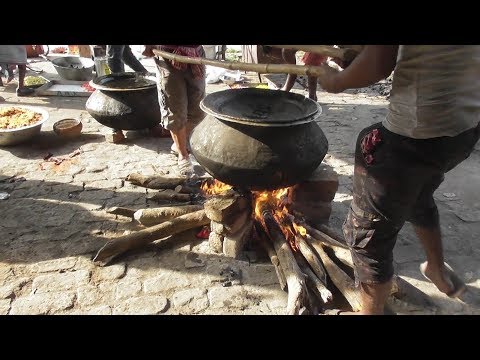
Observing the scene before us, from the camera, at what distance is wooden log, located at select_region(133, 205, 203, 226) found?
3.87 meters

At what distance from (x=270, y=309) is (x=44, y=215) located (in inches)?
109

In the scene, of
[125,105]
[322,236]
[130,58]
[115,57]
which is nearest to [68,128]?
[125,105]

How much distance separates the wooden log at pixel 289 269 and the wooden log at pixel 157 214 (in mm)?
886

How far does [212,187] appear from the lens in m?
4.38

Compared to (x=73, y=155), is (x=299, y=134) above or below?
above

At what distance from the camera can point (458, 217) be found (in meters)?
4.18

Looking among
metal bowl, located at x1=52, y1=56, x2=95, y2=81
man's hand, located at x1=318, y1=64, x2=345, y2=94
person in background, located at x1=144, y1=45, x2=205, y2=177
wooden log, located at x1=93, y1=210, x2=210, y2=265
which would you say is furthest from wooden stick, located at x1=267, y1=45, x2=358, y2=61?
metal bowl, located at x1=52, y1=56, x2=95, y2=81

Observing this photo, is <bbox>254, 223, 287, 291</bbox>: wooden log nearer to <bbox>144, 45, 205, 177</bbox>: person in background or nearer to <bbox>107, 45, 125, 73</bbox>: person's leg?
<bbox>144, 45, 205, 177</bbox>: person in background

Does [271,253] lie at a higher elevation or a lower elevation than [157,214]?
lower

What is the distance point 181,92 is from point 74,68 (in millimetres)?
5342

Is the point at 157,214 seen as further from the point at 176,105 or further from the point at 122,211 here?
the point at 176,105

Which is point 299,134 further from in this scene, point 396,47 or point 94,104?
point 94,104

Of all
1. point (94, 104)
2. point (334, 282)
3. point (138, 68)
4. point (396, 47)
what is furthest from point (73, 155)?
point (396, 47)
